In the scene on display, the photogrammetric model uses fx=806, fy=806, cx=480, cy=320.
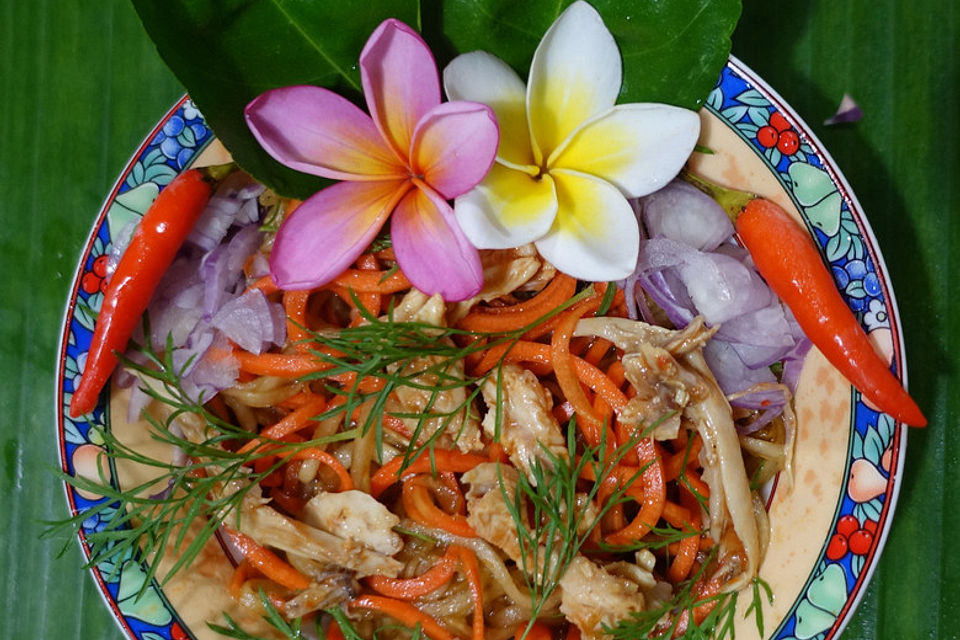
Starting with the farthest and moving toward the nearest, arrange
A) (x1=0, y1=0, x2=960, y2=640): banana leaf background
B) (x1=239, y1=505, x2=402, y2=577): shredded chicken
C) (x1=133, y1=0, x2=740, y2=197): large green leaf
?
1. (x1=0, y1=0, x2=960, y2=640): banana leaf background
2. (x1=239, y1=505, x2=402, y2=577): shredded chicken
3. (x1=133, y1=0, x2=740, y2=197): large green leaf

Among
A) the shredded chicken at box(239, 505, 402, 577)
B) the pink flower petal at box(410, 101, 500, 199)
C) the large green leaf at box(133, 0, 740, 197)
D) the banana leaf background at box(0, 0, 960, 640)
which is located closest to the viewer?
the pink flower petal at box(410, 101, 500, 199)

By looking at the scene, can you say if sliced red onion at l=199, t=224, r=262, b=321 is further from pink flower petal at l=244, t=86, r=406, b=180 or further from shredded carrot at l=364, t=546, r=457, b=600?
shredded carrot at l=364, t=546, r=457, b=600

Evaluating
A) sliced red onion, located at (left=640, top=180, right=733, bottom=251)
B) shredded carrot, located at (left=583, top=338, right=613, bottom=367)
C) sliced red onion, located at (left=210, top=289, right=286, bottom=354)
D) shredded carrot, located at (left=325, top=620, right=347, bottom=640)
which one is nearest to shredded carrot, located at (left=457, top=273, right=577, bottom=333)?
shredded carrot, located at (left=583, top=338, right=613, bottom=367)

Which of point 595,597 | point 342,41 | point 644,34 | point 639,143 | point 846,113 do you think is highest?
point 342,41

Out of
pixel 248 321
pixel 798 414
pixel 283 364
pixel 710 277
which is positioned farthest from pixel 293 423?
pixel 798 414

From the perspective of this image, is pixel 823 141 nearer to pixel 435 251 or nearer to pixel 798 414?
pixel 798 414

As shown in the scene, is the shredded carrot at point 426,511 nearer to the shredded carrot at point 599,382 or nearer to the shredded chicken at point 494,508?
the shredded chicken at point 494,508
